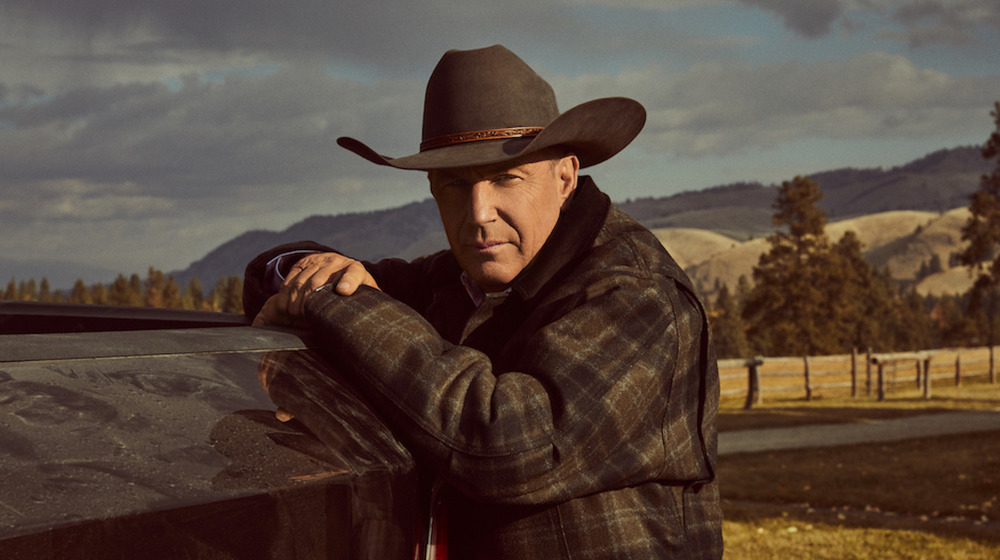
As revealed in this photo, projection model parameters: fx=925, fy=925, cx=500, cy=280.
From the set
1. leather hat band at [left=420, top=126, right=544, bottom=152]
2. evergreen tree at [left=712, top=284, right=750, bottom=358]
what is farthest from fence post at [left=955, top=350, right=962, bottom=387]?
evergreen tree at [left=712, top=284, right=750, bottom=358]

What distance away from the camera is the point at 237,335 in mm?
1687

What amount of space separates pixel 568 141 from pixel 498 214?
0.82 feet

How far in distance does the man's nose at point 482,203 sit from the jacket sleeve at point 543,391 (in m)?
0.37

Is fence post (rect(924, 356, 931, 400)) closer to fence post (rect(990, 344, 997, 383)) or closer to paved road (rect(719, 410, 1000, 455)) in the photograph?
paved road (rect(719, 410, 1000, 455))

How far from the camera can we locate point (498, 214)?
2195mm

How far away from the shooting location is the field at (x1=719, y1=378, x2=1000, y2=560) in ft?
27.1

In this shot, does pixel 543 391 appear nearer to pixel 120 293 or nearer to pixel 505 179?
pixel 505 179

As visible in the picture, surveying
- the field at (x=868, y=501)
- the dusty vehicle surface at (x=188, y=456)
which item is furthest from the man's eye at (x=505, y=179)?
the field at (x=868, y=501)

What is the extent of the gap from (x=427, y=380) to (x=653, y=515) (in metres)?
0.54

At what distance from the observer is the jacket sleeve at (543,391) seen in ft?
5.42

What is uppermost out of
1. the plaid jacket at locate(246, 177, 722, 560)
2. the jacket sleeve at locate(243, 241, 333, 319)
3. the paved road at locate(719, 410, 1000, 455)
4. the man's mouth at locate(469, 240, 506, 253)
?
the man's mouth at locate(469, 240, 506, 253)

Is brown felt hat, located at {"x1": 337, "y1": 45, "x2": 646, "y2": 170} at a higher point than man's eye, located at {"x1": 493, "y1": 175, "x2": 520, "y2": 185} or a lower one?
higher

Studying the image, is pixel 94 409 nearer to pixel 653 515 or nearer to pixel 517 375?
pixel 517 375

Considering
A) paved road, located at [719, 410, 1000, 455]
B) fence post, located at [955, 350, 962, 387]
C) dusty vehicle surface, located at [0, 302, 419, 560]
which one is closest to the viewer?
dusty vehicle surface, located at [0, 302, 419, 560]
